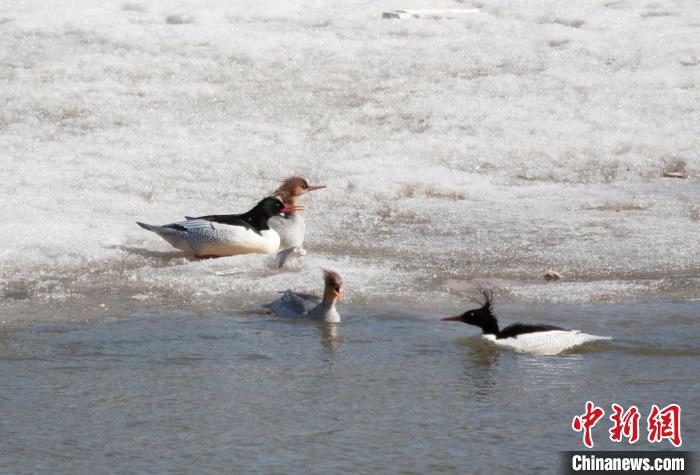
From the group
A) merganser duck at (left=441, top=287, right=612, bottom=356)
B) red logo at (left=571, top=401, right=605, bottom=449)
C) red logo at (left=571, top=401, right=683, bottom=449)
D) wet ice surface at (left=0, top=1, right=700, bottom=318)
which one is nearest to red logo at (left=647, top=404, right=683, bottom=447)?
red logo at (left=571, top=401, right=683, bottom=449)

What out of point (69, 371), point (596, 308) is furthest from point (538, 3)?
point (69, 371)

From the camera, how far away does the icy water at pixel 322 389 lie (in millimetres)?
4902

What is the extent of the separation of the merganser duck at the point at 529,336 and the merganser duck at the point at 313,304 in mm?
863

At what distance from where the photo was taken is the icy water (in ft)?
16.1

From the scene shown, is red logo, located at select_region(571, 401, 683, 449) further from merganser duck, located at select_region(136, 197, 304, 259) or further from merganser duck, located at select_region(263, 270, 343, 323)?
merganser duck, located at select_region(136, 197, 304, 259)

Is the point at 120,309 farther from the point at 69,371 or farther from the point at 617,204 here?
the point at 617,204

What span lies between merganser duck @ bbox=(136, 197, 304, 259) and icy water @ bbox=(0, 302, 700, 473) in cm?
144

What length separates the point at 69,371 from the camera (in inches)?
237

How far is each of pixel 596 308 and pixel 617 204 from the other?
120 inches

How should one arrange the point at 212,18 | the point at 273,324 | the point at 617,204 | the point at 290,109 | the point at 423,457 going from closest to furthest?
1. the point at 423,457
2. the point at 273,324
3. the point at 617,204
4. the point at 290,109
5. the point at 212,18

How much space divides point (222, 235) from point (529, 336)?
3074 mm

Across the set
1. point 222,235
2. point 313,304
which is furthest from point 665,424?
point 222,235

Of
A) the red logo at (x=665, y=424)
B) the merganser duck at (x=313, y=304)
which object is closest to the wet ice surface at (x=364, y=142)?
the merganser duck at (x=313, y=304)

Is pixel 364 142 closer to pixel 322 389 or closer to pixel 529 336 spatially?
pixel 529 336
